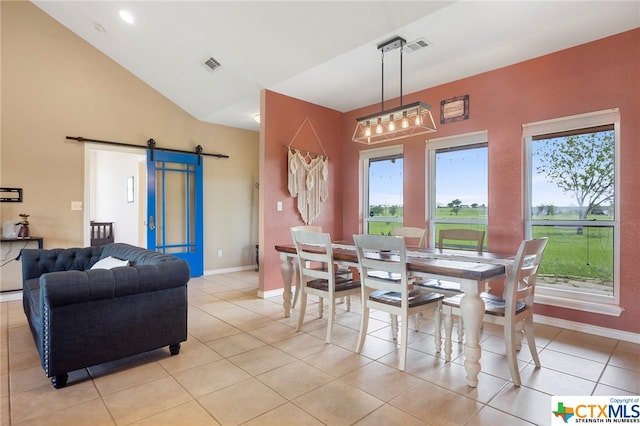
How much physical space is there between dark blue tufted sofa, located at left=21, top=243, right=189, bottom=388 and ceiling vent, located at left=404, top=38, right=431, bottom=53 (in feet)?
9.41

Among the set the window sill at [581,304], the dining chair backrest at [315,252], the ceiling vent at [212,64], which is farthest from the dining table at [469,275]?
the ceiling vent at [212,64]

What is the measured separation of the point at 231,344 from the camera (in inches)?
111

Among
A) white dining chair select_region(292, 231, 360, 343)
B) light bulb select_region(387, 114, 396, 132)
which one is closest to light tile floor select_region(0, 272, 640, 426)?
white dining chair select_region(292, 231, 360, 343)

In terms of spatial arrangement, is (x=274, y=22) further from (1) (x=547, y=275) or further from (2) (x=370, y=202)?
(1) (x=547, y=275)

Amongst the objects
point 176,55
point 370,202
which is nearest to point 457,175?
point 370,202

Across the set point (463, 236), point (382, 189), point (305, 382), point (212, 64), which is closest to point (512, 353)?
point (305, 382)

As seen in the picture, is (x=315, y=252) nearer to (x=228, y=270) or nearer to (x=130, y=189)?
(x=228, y=270)

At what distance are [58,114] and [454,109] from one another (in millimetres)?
5067

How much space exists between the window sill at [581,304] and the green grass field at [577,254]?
0.20 m

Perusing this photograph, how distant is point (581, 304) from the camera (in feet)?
10.4

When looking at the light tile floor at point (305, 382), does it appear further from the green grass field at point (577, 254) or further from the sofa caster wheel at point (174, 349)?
the green grass field at point (577, 254)

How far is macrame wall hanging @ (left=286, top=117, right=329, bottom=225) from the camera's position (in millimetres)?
4625

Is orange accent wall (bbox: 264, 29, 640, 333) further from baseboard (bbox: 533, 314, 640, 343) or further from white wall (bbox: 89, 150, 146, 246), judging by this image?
white wall (bbox: 89, 150, 146, 246)

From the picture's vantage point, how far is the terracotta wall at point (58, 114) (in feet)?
A: 13.4
